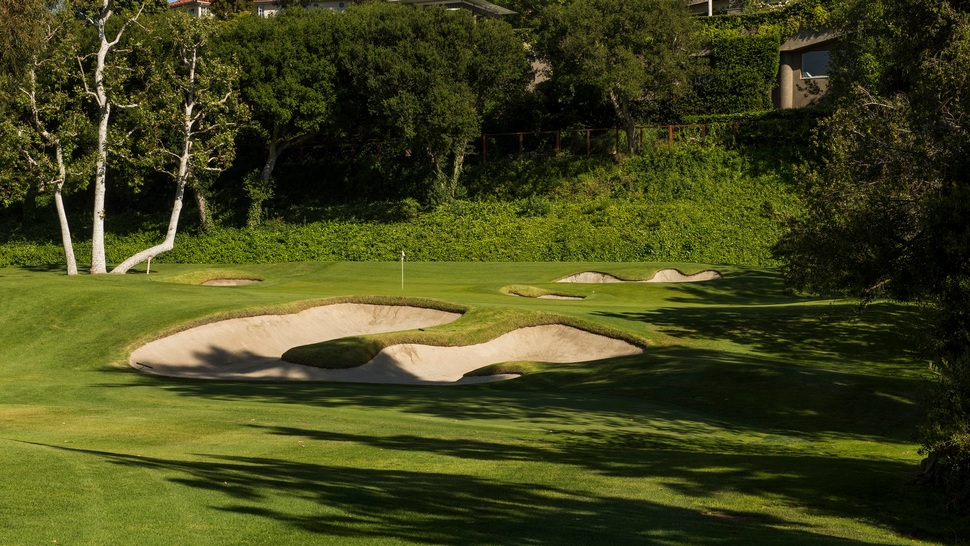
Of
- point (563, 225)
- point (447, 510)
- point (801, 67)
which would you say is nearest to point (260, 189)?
point (563, 225)

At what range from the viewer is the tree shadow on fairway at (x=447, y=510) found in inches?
475

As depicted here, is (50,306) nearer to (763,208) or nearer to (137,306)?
(137,306)

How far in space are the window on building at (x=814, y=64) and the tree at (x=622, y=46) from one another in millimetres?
11433

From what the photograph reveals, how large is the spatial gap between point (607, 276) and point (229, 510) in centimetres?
4074

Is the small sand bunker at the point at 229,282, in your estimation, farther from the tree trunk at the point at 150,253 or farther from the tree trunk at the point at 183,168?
the tree trunk at the point at 183,168

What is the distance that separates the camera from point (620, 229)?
61750 millimetres

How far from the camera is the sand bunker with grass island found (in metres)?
30.9

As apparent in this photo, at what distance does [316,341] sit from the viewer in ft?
A: 117

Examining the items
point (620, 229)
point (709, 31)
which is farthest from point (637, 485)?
point (709, 31)

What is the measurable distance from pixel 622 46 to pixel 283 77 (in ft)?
73.4

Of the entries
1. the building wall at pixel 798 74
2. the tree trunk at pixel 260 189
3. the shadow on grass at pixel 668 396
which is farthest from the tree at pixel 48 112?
the building wall at pixel 798 74

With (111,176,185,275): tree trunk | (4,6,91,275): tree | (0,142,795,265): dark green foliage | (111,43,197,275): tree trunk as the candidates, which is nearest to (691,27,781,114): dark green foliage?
(0,142,795,265): dark green foliage

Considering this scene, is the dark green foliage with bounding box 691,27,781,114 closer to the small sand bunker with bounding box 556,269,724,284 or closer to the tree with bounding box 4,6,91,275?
the small sand bunker with bounding box 556,269,724,284

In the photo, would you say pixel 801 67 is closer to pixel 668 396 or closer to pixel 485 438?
pixel 668 396
